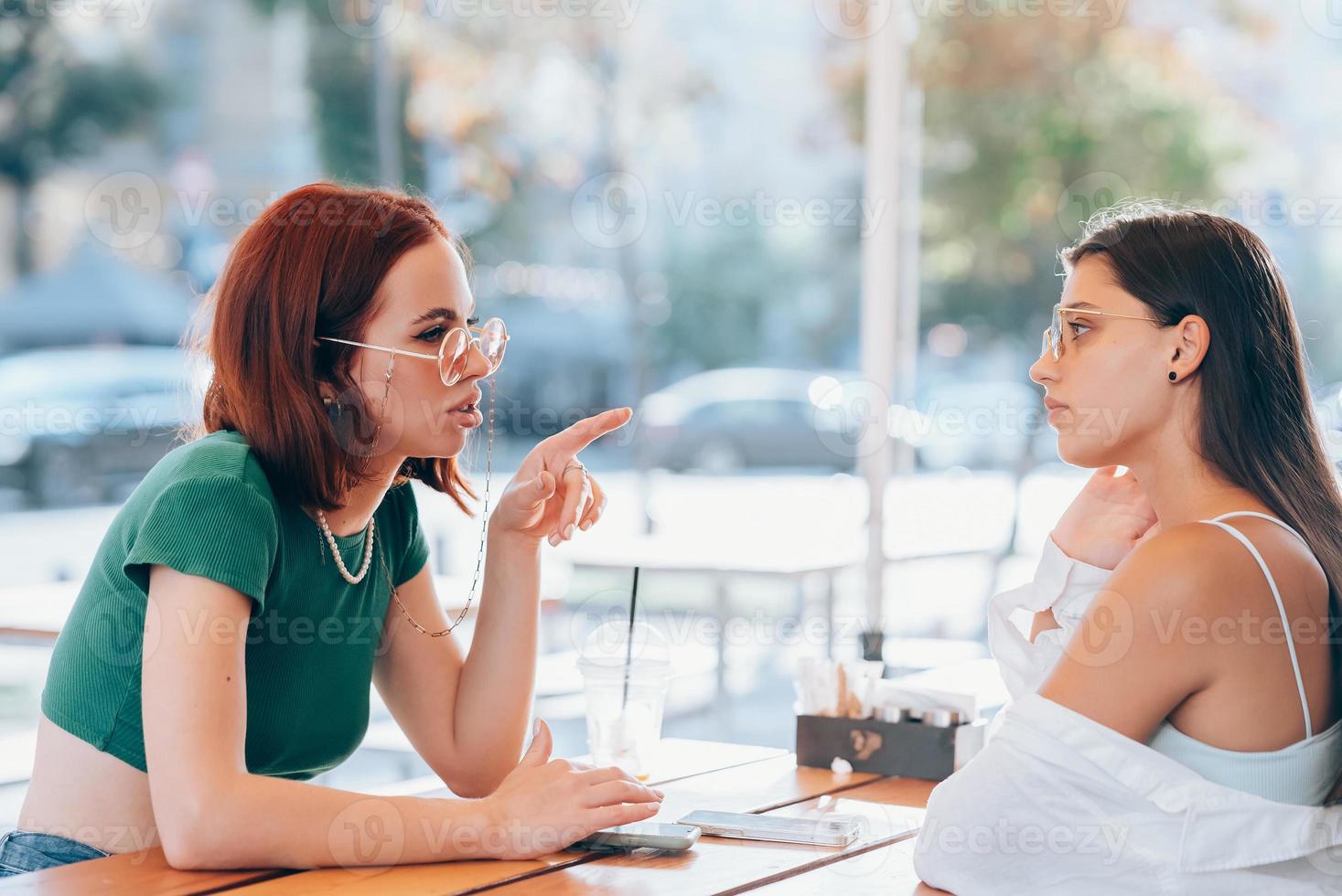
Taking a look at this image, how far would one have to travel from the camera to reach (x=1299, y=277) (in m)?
3.99

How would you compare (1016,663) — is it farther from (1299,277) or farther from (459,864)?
(1299,277)

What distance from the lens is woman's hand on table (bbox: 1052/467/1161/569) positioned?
163 cm

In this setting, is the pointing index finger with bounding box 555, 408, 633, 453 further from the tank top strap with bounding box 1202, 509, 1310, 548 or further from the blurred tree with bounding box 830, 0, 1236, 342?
the blurred tree with bounding box 830, 0, 1236, 342

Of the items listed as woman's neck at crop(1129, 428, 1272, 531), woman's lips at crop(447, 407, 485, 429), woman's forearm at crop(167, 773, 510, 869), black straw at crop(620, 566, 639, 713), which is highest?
woman's lips at crop(447, 407, 485, 429)

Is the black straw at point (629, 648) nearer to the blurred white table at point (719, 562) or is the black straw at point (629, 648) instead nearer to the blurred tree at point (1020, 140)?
the blurred white table at point (719, 562)

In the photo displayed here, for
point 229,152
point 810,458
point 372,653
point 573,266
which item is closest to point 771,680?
point 810,458

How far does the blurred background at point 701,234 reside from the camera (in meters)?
3.95

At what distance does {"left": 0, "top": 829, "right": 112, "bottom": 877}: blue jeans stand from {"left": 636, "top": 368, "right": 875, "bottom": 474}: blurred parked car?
4.07 meters

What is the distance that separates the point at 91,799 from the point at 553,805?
20.5 inches

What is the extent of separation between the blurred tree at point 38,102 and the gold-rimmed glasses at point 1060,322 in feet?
11.1

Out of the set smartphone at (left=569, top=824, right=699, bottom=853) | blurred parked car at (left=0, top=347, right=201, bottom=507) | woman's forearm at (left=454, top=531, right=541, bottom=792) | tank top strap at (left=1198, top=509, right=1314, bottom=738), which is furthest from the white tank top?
blurred parked car at (left=0, top=347, right=201, bottom=507)

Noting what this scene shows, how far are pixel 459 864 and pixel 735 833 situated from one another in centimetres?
32

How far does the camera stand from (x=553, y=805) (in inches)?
55.0

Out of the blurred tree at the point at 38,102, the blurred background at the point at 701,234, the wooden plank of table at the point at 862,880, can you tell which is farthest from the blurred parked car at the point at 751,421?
the wooden plank of table at the point at 862,880
